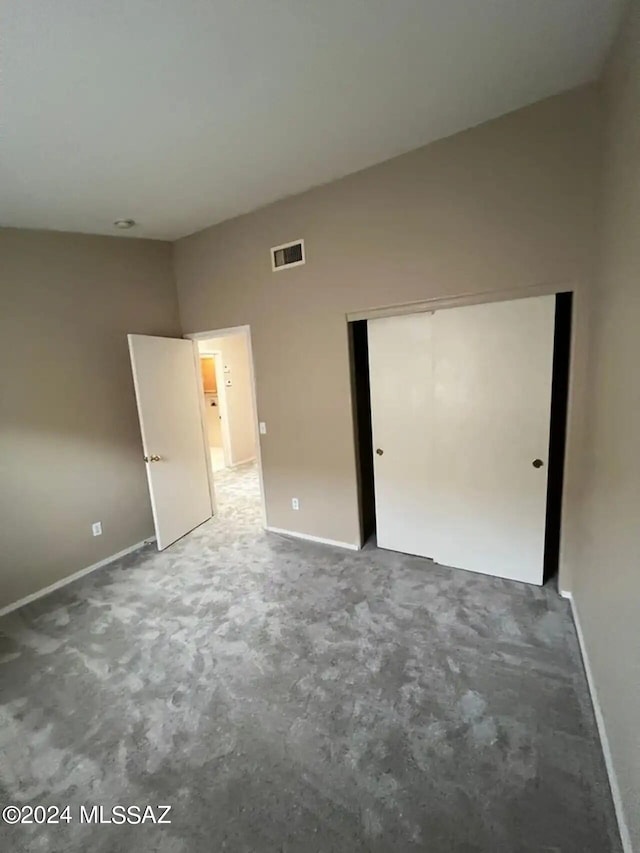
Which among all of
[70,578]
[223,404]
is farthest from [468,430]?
[223,404]

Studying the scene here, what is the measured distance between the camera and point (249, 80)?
5.38ft

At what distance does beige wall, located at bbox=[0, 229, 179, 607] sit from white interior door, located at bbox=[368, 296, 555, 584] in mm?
2327

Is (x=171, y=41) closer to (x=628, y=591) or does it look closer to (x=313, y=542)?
(x=628, y=591)

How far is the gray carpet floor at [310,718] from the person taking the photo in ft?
4.18

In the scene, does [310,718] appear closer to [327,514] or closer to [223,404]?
[327,514]

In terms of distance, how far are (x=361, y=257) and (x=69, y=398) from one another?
262 cm

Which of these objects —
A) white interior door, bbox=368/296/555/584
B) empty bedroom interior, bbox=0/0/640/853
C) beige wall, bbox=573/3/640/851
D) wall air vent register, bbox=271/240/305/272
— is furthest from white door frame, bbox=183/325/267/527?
beige wall, bbox=573/3/640/851

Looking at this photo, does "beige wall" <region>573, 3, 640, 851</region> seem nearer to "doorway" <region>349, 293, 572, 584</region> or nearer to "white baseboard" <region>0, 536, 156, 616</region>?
"doorway" <region>349, 293, 572, 584</region>

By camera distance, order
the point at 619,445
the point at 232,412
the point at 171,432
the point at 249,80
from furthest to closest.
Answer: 1. the point at 232,412
2. the point at 171,432
3. the point at 249,80
4. the point at 619,445

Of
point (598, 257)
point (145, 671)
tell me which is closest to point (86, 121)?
point (598, 257)

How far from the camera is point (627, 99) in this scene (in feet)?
4.49

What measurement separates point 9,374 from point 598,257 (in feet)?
12.6

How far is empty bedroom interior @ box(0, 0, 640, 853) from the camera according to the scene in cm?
133

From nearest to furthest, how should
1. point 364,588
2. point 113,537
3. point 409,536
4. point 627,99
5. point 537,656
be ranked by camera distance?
point 627,99 < point 537,656 < point 364,588 < point 409,536 < point 113,537
